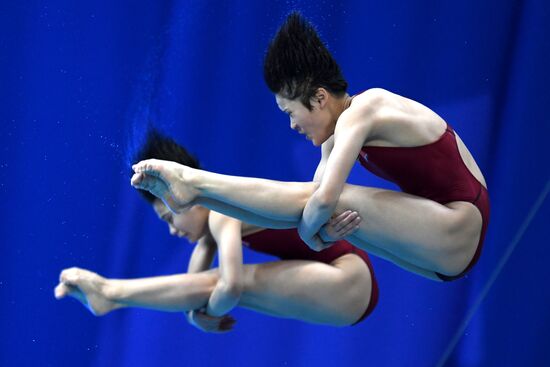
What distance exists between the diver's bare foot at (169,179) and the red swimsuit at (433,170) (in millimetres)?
543

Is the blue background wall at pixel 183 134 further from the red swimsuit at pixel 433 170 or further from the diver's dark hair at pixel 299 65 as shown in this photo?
the diver's dark hair at pixel 299 65

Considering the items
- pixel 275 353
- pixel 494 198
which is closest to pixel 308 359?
pixel 275 353

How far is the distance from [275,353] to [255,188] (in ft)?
6.34

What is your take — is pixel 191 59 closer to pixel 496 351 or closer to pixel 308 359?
pixel 308 359

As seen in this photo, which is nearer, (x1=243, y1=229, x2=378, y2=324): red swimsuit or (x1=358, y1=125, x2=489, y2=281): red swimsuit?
(x1=358, y1=125, x2=489, y2=281): red swimsuit

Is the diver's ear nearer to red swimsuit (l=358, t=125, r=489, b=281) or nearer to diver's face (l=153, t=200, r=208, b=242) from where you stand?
red swimsuit (l=358, t=125, r=489, b=281)

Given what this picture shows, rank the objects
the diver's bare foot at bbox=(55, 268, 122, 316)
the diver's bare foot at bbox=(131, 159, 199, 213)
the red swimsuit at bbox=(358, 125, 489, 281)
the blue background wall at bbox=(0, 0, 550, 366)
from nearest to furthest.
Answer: the diver's bare foot at bbox=(131, 159, 199, 213) < the red swimsuit at bbox=(358, 125, 489, 281) < the diver's bare foot at bbox=(55, 268, 122, 316) < the blue background wall at bbox=(0, 0, 550, 366)

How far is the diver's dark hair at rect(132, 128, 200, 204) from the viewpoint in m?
3.39

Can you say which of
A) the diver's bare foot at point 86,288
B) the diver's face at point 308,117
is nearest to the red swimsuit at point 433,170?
the diver's face at point 308,117

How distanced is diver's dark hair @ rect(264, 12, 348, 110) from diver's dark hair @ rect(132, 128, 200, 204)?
855 millimetres

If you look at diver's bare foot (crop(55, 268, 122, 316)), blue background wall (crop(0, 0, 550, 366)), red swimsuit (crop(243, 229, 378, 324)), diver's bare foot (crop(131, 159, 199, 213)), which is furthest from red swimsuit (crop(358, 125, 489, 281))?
blue background wall (crop(0, 0, 550, 366))

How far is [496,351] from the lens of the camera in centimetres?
377

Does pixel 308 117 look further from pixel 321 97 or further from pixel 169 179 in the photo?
pixel 169 179

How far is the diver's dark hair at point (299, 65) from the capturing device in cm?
261
